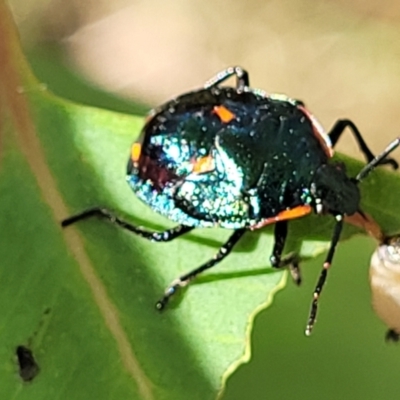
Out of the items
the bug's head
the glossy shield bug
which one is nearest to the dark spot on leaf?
the glossy shield bug

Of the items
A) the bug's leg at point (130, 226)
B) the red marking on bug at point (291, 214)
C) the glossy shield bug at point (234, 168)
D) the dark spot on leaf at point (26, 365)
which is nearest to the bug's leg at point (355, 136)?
the glossy shield bug at point (234, 168)

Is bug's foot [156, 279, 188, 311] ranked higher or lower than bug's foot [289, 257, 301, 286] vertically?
higher

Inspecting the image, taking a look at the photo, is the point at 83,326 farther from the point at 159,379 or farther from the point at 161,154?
the point at 161,154

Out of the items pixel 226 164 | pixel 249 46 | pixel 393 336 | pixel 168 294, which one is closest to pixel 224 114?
pixel 226 164

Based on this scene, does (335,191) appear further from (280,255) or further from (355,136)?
(355,136)

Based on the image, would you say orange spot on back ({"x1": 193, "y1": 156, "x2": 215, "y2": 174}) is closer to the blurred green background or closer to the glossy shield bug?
the glossy shield bug

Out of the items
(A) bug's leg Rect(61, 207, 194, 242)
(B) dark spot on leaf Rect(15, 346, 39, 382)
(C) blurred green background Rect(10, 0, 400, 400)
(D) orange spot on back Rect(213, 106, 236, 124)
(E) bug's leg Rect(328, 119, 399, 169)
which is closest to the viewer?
(B) dark spot on leaf Rect(15, 346, 39, 382)

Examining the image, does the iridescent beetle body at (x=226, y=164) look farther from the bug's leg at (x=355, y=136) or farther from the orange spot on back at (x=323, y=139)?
the bug's leg at (x=355, y=136)
